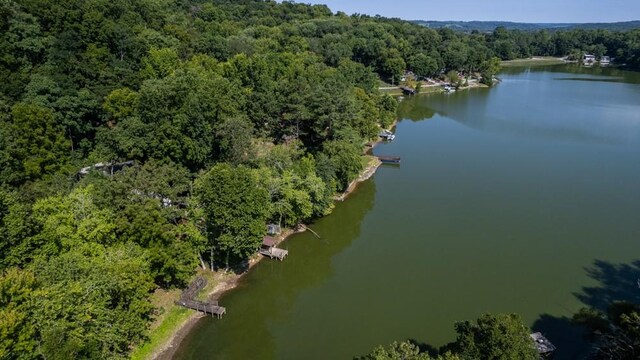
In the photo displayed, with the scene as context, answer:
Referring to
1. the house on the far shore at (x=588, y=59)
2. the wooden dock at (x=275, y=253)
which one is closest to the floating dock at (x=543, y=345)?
the wooden dock at (x=275, y=253)

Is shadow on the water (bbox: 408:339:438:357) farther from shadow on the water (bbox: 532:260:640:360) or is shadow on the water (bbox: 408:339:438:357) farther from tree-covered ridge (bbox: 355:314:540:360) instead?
shadow on the water (bbox: 532:260:640:360)

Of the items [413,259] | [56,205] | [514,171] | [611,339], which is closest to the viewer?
[611,339]

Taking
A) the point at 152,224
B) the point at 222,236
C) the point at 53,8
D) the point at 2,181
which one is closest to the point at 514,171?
the point at 222,236

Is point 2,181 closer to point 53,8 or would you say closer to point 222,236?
point 222,236

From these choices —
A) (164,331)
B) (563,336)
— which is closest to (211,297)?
(164,331)

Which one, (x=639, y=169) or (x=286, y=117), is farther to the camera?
(x=639, y=169)

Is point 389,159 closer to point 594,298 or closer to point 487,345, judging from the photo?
point 594,298
